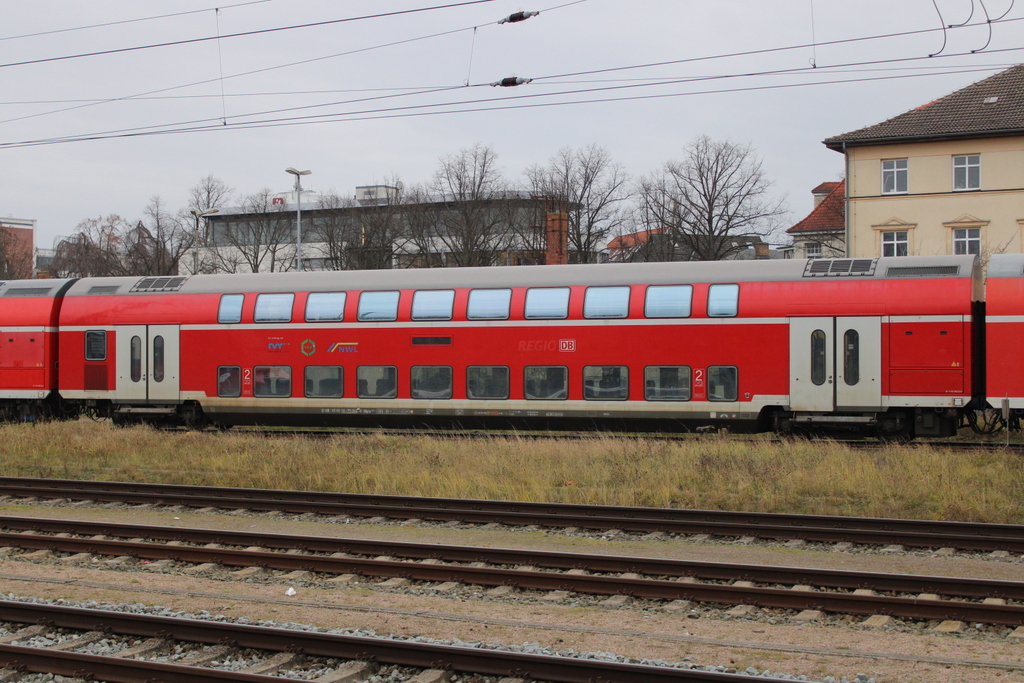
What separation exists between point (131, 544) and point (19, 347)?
1336 centimetres

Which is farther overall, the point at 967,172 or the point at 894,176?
the point at 894,176

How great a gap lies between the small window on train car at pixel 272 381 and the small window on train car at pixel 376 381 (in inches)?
63.8

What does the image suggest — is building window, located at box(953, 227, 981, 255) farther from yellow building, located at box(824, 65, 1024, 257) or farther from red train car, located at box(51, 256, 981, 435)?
red train car, located at box(51, 256, 981, 435)

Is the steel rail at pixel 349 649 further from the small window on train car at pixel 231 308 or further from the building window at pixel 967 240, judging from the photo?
the building window at pixel 967 240

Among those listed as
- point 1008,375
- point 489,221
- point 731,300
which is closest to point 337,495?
point 731,300

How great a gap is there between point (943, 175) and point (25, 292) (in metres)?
36.4

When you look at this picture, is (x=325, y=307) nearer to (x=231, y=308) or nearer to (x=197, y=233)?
(x=231, y=308)

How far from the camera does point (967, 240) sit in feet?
134

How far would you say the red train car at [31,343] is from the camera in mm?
21438

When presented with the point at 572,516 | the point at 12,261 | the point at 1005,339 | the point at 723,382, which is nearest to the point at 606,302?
the point at 723,382

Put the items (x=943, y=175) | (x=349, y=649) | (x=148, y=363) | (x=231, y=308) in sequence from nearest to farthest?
(x=349, y=649), (x=231, y=308), (x=148, y=363), (x=943, y=175)

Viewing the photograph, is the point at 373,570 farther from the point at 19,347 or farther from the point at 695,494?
the point at 19,347

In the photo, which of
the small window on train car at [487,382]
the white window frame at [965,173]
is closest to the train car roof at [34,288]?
the small window on train car at [487,382]

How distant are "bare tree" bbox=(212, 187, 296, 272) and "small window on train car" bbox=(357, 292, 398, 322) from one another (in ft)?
115
